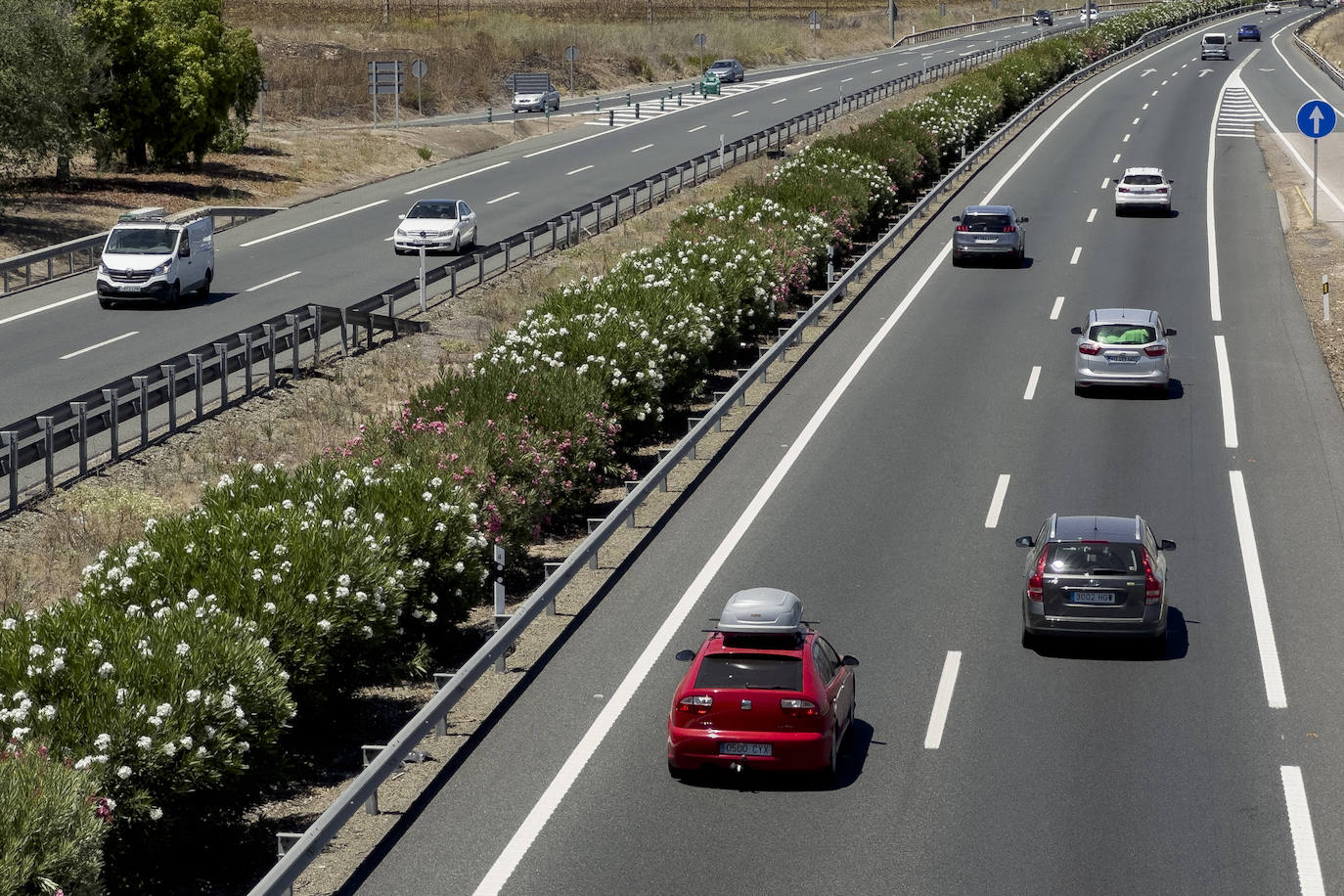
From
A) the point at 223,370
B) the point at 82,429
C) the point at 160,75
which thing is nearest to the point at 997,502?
the point at 82,429

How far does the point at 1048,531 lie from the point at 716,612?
12.9 ft

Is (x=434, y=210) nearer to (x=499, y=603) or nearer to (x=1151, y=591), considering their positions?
(x=499, y=603)

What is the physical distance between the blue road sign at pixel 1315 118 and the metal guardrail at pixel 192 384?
1987 centimetres

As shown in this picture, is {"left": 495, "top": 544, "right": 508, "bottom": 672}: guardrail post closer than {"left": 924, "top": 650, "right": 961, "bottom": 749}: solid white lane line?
No

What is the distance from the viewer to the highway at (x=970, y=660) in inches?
500

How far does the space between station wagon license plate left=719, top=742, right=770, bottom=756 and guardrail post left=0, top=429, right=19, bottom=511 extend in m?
13.3

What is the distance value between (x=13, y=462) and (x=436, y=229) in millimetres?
23669

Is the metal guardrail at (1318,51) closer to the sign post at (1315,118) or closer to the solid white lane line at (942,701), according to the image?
the sign post at (1315,118)

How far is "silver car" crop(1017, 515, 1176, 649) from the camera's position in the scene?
16875 millimetres

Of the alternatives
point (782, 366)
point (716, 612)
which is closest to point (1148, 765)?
point (716, 612)

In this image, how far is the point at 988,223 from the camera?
41.0 m

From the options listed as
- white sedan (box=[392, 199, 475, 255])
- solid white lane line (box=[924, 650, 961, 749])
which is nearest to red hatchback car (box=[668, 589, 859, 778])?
solid white lane line (box=[924, 650, 961, 749])

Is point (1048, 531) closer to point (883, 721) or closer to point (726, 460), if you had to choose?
point (883, 721)

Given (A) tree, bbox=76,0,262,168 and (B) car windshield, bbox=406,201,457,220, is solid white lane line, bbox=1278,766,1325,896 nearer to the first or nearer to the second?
(B) car windshield, bbox=406,201,457,220
